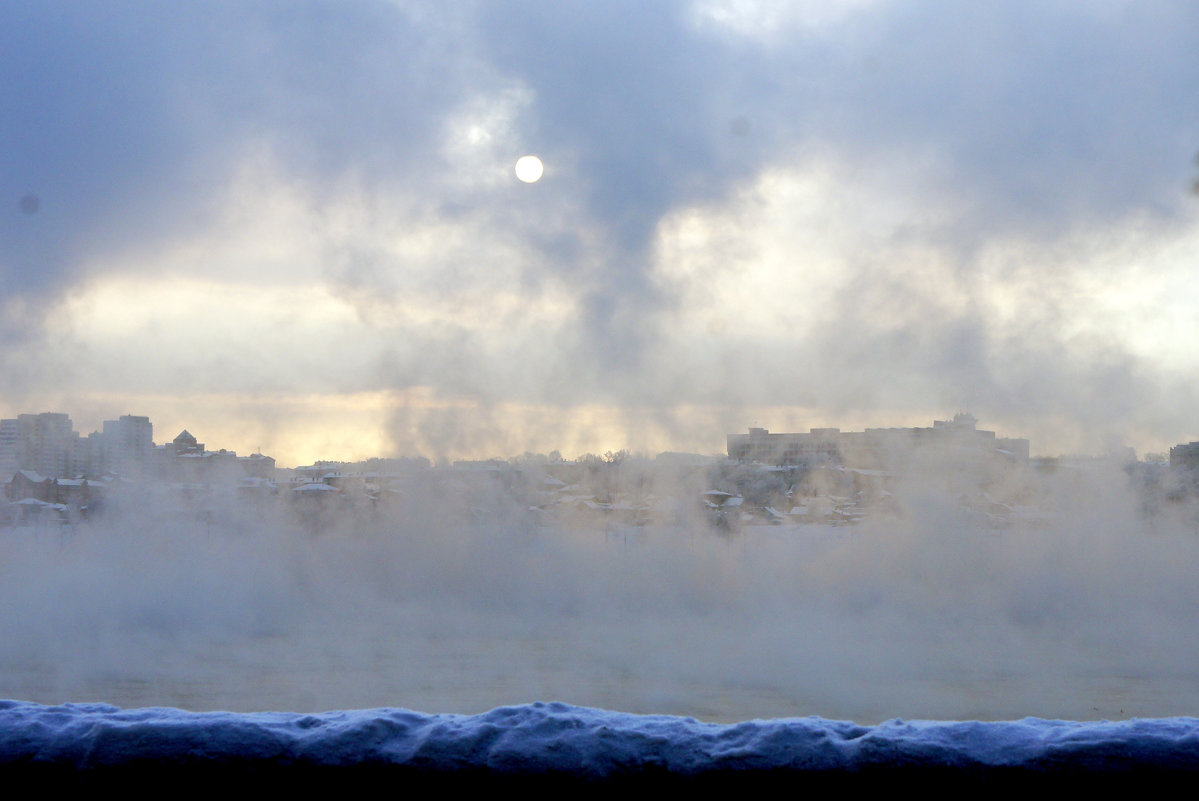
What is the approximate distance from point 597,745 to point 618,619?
14958 mm

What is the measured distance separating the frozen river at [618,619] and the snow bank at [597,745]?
995 cm

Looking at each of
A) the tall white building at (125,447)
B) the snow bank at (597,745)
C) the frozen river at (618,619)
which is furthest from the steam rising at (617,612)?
the snow bank at (597,745)

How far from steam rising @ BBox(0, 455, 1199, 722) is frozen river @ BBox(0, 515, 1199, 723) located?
0.13ft

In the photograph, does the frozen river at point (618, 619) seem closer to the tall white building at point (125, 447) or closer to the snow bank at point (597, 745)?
the tall white building at point (125, 447)

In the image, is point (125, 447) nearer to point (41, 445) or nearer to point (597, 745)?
point (41, 445)

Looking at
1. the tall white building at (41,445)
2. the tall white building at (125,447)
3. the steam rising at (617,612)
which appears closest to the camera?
the steam rising at (617,612)

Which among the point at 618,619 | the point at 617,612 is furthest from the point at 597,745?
the point at 617,612

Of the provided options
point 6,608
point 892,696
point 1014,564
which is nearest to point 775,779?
point 892,696

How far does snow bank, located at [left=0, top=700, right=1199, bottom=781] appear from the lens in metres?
0.90

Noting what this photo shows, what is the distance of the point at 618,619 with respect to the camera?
15508 mm

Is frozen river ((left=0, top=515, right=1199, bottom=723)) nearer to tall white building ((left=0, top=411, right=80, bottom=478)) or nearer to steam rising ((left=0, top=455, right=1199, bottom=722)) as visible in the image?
steam rising ((left=0, top=455, right=1199, bottom=722))

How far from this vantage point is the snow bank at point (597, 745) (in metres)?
0.90

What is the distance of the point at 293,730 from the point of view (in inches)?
38.0

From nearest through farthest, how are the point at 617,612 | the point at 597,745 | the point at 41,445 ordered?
the point at 597,745 < the point at 41,445 < the point at 617,612
